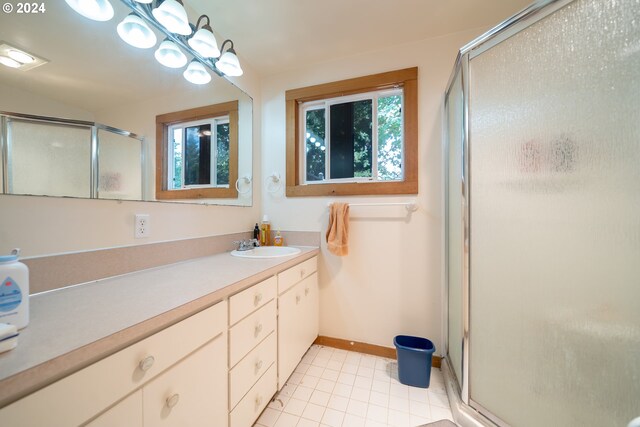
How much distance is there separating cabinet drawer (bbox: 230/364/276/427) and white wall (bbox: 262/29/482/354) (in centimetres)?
76

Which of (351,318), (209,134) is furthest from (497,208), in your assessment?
(209,134)

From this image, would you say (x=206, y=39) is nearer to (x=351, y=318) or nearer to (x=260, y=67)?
(x=260, y=67)

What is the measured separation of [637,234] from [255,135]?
6.91ft

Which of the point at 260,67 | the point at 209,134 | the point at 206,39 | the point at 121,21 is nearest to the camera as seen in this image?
the point at 121,21

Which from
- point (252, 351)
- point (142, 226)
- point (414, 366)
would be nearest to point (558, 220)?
point (414, 366)

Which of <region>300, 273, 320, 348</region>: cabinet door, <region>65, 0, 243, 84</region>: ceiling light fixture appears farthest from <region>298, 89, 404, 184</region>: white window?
<region>300, 273, 320, 348</region>: cabinet door

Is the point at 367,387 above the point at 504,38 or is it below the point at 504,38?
below

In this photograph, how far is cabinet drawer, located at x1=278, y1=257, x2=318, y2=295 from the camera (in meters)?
1.32

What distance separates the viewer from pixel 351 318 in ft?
6.02

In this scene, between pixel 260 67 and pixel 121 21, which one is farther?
pixel 260 67

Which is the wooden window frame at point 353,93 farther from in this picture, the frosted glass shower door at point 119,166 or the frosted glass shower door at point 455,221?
the frosted glass shower door at point 119,166

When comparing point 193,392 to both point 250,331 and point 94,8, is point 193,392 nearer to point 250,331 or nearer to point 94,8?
point 250,331

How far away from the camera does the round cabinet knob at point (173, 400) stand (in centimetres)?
68

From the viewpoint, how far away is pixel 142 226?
111 centimetres
